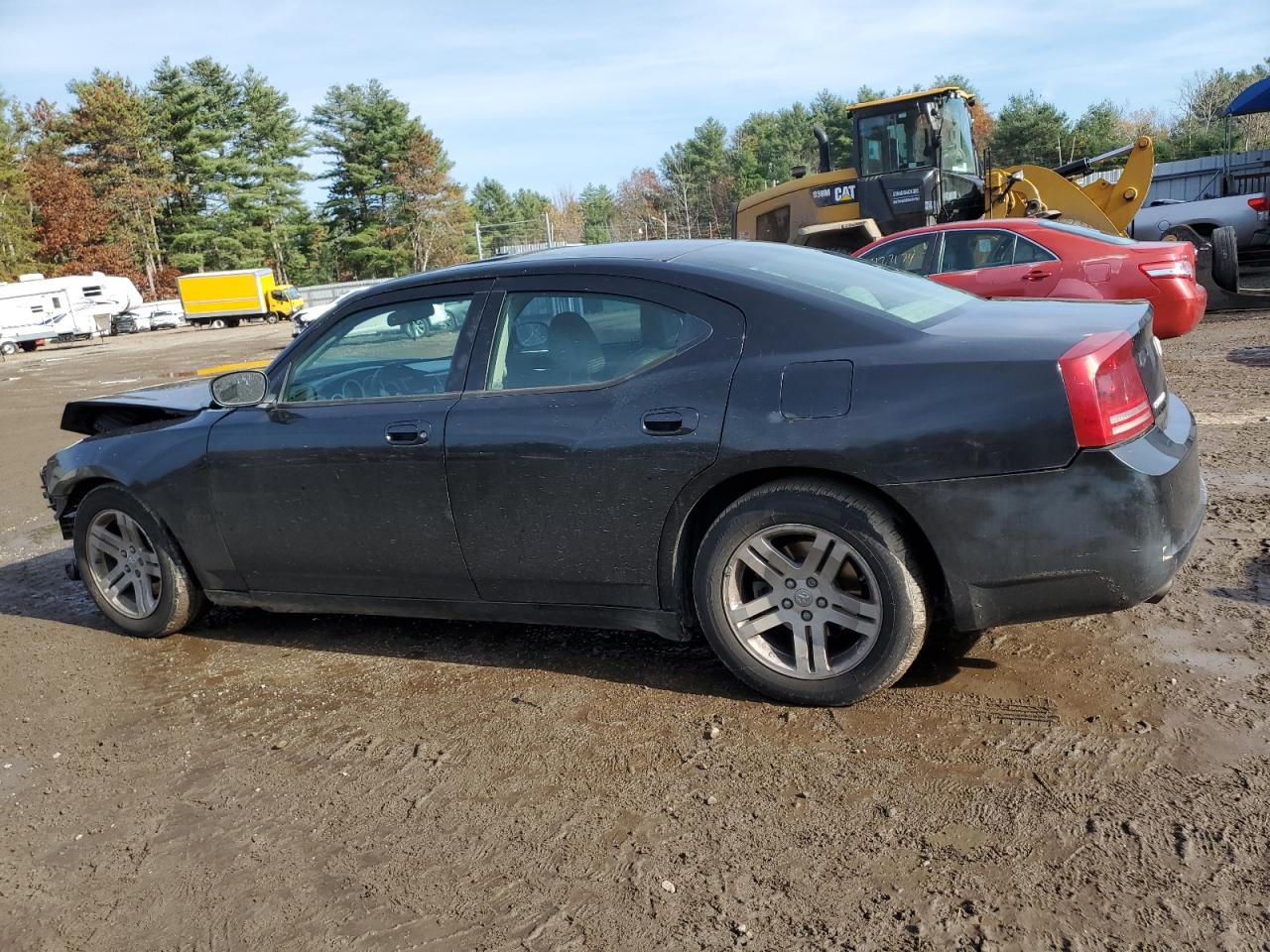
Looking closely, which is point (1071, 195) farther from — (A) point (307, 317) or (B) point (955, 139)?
(A) point (307, 317)

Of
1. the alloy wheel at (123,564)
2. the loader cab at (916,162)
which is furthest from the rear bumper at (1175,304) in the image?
the alloy wheel at (123,564)

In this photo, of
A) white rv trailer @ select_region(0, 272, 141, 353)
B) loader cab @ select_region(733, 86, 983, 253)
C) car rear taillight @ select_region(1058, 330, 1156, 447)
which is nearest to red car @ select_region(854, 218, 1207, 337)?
loader cab @ select_region(733, 86, 983, 253)

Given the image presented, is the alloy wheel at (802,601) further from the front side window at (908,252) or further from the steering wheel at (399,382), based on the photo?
the front side window at (908,252)

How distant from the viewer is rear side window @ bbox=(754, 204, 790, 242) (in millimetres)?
16922

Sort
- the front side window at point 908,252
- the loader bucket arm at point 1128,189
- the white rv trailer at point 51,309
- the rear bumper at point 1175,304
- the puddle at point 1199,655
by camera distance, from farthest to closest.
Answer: the white rv trailer at point 51,309
the loader bucket arm at point 1128,189
the front side window at point 908,252
the rear bumper at point 1175,304
the puddle at point 1199,655

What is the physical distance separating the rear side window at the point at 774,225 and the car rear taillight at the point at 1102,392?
1406cm

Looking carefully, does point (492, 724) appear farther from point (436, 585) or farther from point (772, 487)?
point (772, 487)

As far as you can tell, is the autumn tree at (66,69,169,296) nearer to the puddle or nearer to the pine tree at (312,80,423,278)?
the pine tree at (312,80,423,278)

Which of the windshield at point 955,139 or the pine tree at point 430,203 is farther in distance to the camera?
the pine tree at point 430,203

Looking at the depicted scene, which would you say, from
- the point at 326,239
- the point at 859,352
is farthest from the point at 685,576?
the point at 326,239

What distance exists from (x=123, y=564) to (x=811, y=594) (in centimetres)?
341

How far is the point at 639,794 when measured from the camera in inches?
119

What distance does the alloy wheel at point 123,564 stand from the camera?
15.8 feet

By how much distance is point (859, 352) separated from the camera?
10.6 feet
